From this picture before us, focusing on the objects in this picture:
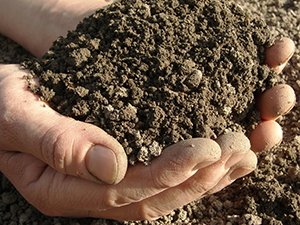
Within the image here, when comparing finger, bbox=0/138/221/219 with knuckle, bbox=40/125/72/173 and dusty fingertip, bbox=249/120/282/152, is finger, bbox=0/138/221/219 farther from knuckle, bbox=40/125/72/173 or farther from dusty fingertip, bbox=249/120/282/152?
dusty fingertip, bbox=249/120/282/152

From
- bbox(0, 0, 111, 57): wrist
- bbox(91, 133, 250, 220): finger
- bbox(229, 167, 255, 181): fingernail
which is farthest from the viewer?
bbox(0, 0, 111, 57): wrist

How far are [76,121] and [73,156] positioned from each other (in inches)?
7.0

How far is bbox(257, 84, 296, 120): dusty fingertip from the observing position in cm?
142

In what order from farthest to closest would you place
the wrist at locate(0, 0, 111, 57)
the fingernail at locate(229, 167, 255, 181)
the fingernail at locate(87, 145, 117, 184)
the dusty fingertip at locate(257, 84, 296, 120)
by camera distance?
the wrist at locate(0, 0, 111, 57)
the dusty fingertip at locate(257, 84, 296, 120)
the fingernail at locate(229, 167, 255, 181)
the fingernail at locate(87, 145, 117, 184)

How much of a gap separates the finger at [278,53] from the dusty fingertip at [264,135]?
0.36m

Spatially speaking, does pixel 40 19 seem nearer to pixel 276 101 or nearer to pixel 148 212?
pixel 148 212

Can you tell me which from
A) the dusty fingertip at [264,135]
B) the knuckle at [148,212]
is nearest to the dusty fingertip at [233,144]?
the dusty fingertip at [264,135]

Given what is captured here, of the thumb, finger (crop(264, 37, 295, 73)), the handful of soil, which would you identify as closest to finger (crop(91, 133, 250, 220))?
the handful of soil

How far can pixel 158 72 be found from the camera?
1286 millimetres

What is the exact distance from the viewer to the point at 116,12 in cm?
145

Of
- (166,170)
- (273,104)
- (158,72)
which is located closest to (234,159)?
(166,170)

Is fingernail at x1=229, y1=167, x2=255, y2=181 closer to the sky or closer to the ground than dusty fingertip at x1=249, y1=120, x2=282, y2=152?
closer to the ground

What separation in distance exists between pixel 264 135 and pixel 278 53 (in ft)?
1.60

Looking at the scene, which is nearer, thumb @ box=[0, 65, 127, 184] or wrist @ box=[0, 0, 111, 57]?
thumb @ box=[0, 65, 127, 184]
